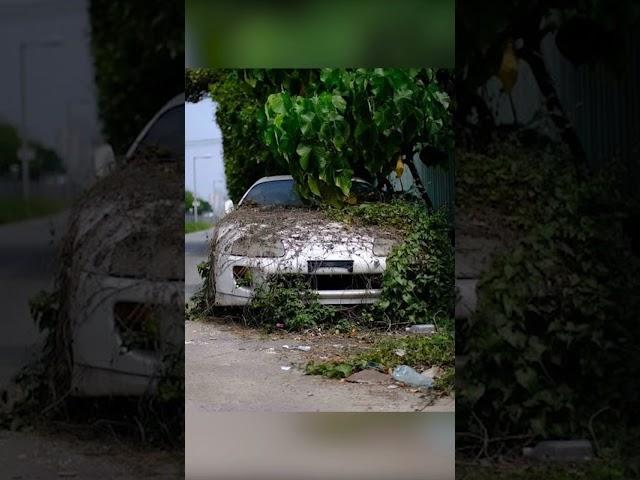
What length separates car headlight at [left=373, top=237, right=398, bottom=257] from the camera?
5.14 m

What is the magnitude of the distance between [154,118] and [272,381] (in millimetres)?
1459

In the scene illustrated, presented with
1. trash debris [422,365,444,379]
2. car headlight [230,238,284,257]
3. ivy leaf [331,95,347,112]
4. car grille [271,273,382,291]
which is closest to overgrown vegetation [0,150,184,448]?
car headlight [230,238,284,257]

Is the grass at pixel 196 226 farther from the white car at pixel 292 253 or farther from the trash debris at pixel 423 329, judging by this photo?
the trash debris at pixel 423 329

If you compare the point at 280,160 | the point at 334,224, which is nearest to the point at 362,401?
the point at 334,224

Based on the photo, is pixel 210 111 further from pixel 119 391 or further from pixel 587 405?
pixel 587 405

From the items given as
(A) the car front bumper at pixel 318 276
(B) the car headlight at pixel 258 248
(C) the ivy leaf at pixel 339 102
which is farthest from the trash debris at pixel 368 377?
(C) the ivy leaf at pixel 339 102

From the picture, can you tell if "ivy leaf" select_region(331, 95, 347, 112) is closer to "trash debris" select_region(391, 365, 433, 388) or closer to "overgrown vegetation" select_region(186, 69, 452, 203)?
"overgrown vegetation" select_region(186, 69, 452, 203)

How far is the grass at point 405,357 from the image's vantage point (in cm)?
504

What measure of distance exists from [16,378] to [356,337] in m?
1.90

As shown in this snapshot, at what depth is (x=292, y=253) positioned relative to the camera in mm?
5145

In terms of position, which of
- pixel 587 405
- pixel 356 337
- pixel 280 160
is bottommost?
pixel 587 405

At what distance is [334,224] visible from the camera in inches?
204

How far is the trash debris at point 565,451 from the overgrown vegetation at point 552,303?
50 mm

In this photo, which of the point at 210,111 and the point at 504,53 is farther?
the point at 504,53
